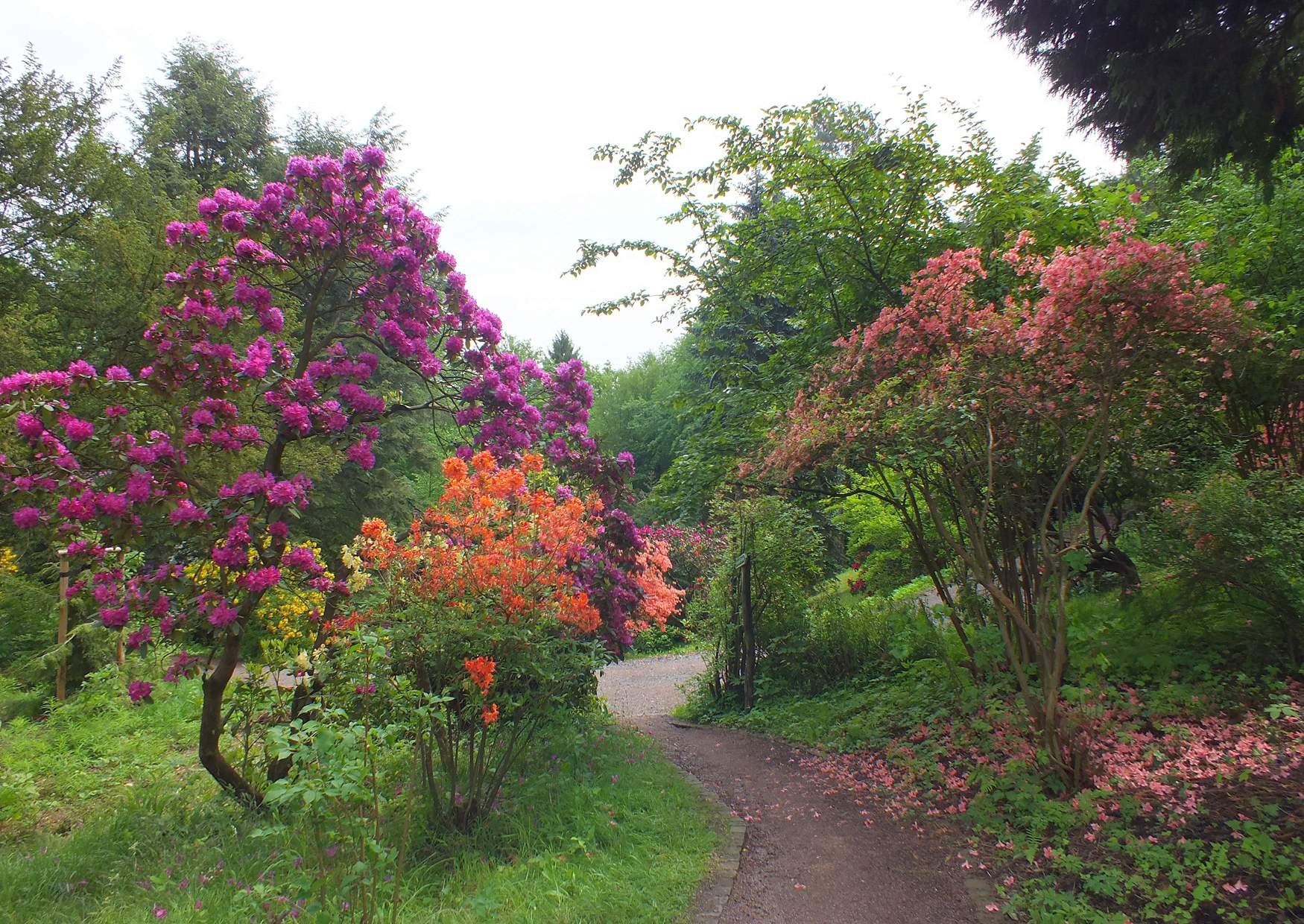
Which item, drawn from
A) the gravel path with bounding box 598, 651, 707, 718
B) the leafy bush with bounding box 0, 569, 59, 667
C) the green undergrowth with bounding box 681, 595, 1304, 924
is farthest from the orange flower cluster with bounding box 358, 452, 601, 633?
the leafy bush with bounding box 0, 569, 59, 667

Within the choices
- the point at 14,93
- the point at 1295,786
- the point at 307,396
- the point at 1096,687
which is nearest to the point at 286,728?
the point at 307,396

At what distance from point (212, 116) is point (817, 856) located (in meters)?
18.9

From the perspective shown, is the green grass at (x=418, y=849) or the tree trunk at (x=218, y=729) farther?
the tree trunk at (x=218, y=729)

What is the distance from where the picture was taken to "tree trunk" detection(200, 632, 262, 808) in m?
4.23

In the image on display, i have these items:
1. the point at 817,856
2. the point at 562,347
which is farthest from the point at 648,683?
the point at 562,347

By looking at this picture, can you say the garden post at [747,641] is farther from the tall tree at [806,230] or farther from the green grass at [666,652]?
the green grass at [666,652]

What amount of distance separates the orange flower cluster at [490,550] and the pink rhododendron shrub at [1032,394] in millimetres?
1586

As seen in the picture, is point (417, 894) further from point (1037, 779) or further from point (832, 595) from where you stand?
point (832, 595)

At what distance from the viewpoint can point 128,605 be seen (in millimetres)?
3773

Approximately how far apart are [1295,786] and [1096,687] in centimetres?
152

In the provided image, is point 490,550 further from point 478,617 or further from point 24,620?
point 24,620

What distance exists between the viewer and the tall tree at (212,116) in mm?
15055

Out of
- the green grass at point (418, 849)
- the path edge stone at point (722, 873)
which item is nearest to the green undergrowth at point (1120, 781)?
the path edge stone at point (722, 873)

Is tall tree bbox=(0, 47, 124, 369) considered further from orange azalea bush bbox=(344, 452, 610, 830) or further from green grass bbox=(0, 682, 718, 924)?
orange azalea bush bbox=(344, 452, 610, 830)
